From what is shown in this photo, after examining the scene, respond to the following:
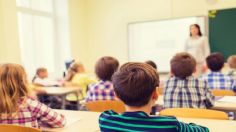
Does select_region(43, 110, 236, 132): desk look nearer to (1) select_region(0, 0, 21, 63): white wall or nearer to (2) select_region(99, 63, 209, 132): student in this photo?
(2) select_region(99, 63, 209, 132): student

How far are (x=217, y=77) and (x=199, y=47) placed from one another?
5.68 ft

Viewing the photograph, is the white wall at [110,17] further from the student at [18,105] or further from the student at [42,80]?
the student at [18,105]

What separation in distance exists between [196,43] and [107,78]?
275 cm

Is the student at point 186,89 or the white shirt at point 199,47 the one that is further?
the white shirt at point 199,47

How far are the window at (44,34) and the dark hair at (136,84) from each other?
15.8ft

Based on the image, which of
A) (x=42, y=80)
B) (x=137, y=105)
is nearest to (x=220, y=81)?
(x=137, y=105)

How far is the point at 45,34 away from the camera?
620cm

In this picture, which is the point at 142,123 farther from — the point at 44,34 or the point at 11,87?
the point at 44,34

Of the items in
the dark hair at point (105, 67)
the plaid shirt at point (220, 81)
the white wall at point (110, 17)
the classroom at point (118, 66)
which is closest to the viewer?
the classroom at point (118, 66)

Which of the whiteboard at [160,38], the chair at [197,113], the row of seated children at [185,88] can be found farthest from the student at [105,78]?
the whiteboard at [160,38]

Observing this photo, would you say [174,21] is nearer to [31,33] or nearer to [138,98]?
[31,33]

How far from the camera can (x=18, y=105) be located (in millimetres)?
1735

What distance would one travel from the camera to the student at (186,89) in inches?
94.6

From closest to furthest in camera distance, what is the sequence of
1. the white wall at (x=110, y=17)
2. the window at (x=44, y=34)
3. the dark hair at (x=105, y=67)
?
the dark hair at (x=105, y=67)
the white wall at (x=110, y=17)
the window at (x=44, y=34)
